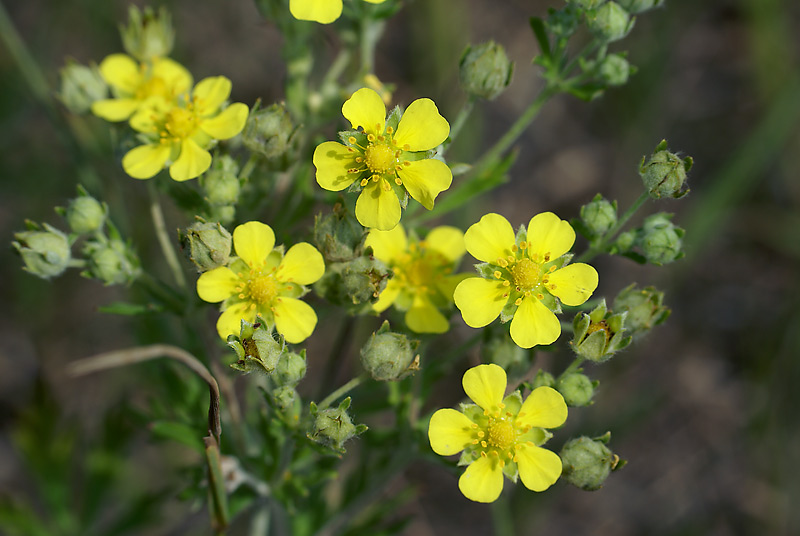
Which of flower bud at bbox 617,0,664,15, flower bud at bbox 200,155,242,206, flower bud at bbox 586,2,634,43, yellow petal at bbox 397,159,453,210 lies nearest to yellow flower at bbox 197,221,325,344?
flower bud at bbox 200,155,242,206

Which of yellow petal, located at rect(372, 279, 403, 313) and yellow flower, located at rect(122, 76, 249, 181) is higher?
yellow flower, located at rect(122, 76, 249, 181)

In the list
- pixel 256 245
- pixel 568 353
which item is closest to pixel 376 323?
pixel 568 353

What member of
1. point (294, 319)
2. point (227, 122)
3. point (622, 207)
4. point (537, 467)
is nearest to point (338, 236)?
point (294, 319)

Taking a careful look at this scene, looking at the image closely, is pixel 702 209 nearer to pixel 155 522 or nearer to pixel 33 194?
pixel 155 522

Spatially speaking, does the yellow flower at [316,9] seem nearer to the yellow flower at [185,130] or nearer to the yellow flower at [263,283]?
the yellow flower at [185,130]

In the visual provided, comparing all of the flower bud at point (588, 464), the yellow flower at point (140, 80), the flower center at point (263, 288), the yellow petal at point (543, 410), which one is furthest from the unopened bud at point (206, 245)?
the flower bud at point (588, 464)

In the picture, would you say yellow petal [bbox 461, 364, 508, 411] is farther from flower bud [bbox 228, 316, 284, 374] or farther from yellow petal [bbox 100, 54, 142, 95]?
yellow petal [bbox 100, 54, 142, 95]

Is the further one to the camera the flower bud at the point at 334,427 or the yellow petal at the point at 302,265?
the yellow petal at the point at 302,265
